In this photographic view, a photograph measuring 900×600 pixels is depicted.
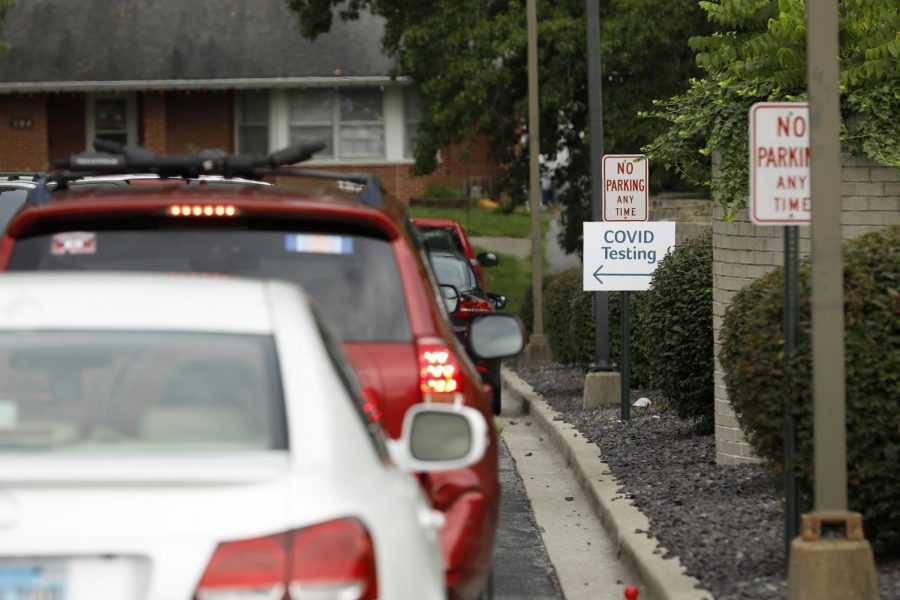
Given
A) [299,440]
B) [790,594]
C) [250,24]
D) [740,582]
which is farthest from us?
[250,24]

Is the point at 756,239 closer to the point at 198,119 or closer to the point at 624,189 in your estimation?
the point at 624,189

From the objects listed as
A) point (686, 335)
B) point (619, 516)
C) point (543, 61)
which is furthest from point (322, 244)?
point (543, 61)

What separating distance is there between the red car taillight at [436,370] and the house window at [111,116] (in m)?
37.0

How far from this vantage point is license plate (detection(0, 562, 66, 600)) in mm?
3607

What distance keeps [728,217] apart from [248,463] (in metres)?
7.51

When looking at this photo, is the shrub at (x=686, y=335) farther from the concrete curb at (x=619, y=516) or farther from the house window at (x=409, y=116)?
the house window at (x=409, y=116)

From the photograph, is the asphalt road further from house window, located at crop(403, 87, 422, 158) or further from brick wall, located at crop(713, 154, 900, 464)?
house window, located at crop(403, 87, 422, 158)

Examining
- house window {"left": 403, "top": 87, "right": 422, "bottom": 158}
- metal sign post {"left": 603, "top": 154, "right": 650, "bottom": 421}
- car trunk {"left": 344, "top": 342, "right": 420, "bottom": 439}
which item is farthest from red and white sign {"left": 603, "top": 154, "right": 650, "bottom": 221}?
house window {"left": 403, "top": 87, "right": 422, "bottom": 158}

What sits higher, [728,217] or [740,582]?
[728,217]

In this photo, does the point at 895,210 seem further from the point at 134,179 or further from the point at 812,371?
the point at 134,179

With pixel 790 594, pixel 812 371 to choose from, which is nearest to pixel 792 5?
pixel 812 371

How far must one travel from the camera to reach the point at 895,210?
34.3 ft

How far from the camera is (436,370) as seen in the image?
5824mm

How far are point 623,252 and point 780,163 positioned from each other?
7846 millimetres
